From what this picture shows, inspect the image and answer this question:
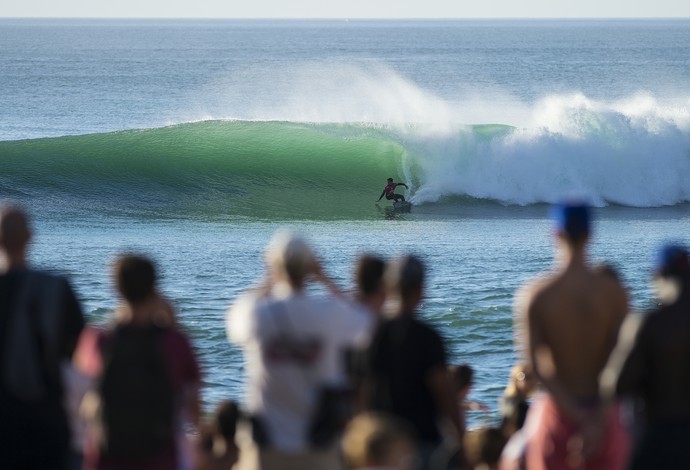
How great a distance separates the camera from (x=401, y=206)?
23.3 meters

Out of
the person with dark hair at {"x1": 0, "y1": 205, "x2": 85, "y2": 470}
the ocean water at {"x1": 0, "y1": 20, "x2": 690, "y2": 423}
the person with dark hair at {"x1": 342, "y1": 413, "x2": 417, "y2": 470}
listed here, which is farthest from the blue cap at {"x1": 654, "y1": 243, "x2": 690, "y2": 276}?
the ocean water at {"x1": 0, "y1": 20, "x2": 690, "y2": 423}

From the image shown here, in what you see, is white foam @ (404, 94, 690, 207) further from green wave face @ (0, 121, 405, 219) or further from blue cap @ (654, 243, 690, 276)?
blue cap @ (654, 243, 690, 276)

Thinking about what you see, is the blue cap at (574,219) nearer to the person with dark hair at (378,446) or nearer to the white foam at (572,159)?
the person with dark hair at (378,446)

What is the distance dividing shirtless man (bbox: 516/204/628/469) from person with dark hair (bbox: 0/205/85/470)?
4.79 ft

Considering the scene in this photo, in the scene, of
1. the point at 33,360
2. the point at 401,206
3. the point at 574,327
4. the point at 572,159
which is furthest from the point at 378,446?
the point at 572,159

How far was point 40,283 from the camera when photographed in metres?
4.30

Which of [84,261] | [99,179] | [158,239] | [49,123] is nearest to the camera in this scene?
[84,261]

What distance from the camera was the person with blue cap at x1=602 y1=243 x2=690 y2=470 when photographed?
3984 mm

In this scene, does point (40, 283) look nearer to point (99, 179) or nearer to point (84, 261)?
point (84, 261)

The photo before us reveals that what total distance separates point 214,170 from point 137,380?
23.0m

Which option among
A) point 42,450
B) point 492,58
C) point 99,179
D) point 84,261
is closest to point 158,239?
point 84,261

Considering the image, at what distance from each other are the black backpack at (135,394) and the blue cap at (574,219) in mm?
1293

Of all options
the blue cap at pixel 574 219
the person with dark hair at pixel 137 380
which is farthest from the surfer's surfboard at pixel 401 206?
the person with dark hair at pixel 137 380

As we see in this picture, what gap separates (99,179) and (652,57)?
91220mm
